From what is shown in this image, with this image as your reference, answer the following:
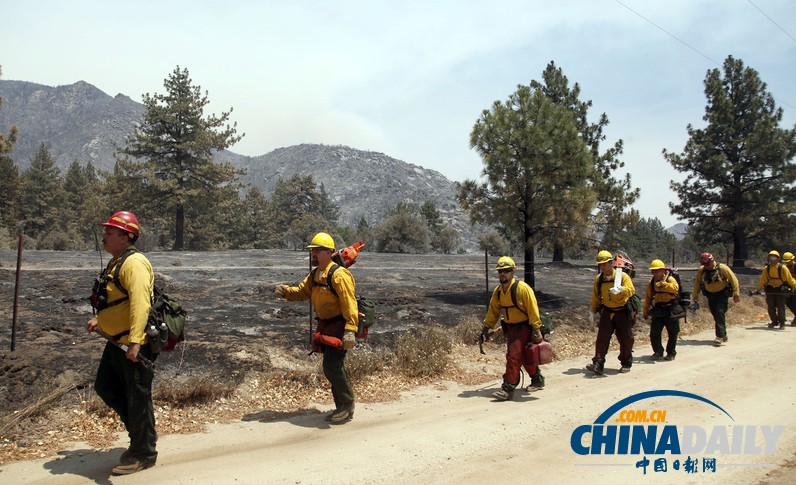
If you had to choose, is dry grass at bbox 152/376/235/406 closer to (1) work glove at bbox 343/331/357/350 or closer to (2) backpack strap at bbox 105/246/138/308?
(1) work glove at bbox 343/331/357/350

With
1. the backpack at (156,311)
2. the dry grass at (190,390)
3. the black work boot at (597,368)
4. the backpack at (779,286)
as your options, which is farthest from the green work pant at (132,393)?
the backpack at (779,286)

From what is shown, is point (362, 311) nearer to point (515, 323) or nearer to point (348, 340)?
point (348, 340)

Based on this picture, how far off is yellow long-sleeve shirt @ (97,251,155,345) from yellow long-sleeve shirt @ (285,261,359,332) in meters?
1.80

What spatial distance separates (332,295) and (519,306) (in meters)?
2.74

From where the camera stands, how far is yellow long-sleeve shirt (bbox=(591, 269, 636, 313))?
8570 mm

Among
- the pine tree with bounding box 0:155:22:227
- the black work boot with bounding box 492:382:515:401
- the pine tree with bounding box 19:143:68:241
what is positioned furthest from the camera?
the pine tree with bounding box 19:143:68:241

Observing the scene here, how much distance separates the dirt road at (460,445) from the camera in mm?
4340

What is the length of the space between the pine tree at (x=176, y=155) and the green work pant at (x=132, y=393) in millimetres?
33887

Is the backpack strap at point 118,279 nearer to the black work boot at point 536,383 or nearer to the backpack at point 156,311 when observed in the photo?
the backpack at point 156,311

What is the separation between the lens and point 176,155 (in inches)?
1490

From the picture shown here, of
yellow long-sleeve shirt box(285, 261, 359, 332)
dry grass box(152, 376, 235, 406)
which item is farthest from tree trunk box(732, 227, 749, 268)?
dry grass box(152, 376, 235, 406)

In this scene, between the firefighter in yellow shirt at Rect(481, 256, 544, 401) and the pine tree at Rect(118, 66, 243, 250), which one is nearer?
the firefighter in yellow shirt at Rect(481, 256, 544, 401)

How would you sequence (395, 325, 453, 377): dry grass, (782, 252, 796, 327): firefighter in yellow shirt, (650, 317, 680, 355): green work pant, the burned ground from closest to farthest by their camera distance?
the burned ground
(395, 325, 453, 377): dry grass
(650, 317, 680, 355): green work pant
(782, 252, 796, 327): firefighter in yellow shirt

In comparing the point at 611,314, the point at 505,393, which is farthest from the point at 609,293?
the point at 505,393
